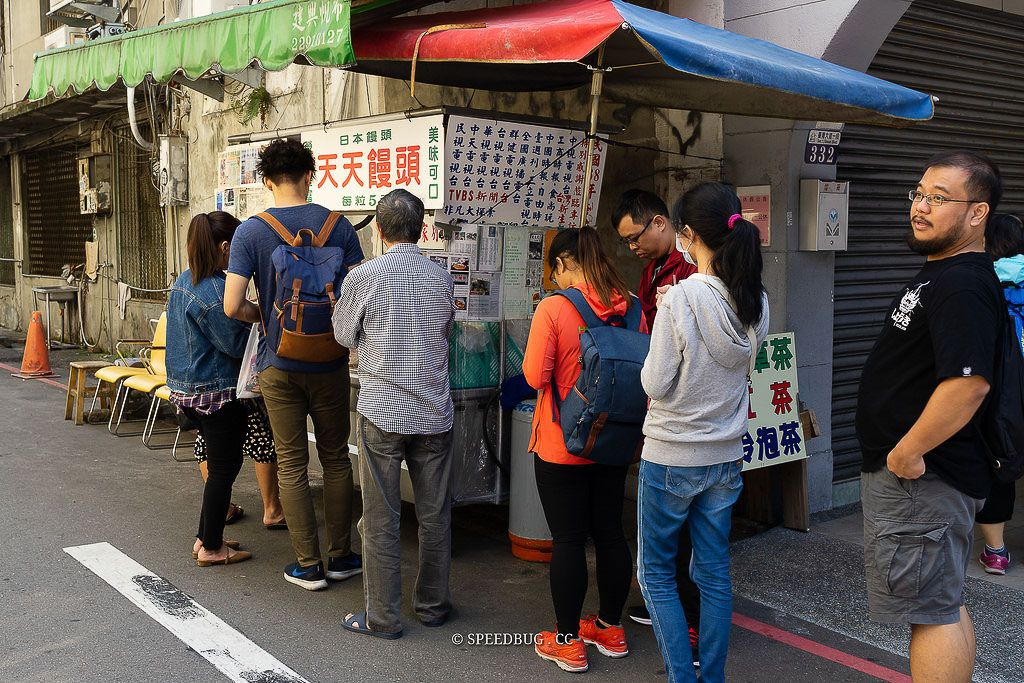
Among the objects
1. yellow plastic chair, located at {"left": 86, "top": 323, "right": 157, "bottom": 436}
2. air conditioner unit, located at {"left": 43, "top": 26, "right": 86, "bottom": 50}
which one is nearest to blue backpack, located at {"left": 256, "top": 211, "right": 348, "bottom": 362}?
yellow plastic chair, located at {"left": 86, "top": 323, "right": 157, "bottom": 436}

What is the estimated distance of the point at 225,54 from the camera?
5.06 metres

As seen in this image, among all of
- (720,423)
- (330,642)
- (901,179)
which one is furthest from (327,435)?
(901,179)

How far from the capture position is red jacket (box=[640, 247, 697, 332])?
13.2 ft

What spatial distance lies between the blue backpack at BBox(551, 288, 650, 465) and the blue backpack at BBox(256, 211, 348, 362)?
4.00ft

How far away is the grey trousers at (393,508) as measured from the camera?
3967 millimetres

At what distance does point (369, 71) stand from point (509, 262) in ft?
5.79

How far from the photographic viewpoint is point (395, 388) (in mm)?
3920

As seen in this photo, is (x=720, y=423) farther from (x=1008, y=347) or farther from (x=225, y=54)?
(x=225, y=54)

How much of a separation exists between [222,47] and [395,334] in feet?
7.51

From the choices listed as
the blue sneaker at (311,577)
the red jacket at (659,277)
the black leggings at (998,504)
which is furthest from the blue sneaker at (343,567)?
the black leggings at (998,504)

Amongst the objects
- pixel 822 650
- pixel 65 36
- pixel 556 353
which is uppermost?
pixel 65 36

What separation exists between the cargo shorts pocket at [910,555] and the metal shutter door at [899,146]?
10.5ft

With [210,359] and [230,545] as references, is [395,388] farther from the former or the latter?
[230,545]

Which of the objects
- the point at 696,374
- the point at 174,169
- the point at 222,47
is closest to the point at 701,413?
the point at 696,374
